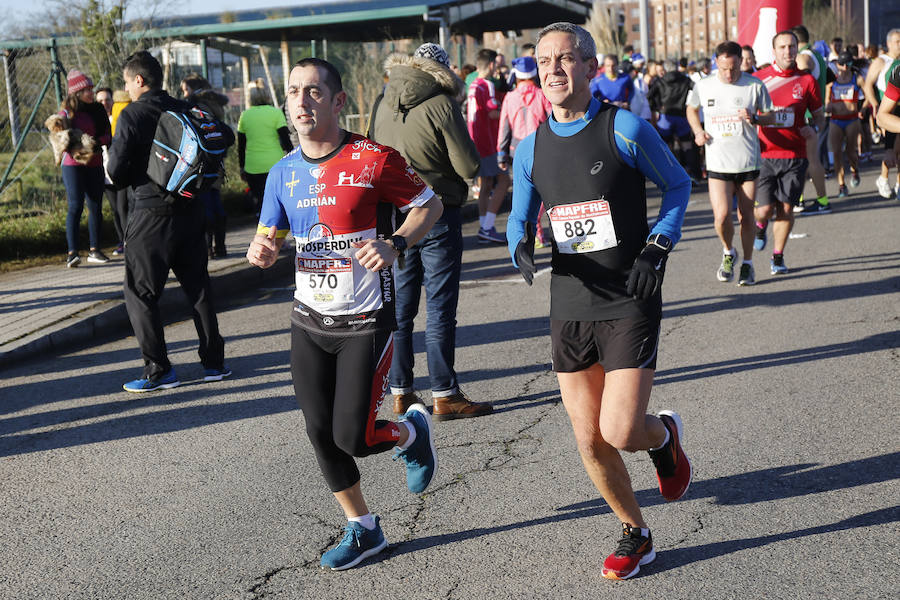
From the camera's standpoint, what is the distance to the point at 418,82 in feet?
19.9

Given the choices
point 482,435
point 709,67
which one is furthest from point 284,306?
point 709,67

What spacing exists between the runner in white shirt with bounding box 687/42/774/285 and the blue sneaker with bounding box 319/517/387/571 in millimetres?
5882

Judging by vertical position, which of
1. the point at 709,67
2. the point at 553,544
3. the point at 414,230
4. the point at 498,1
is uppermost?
the point at 498,1

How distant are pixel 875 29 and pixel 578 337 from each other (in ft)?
332

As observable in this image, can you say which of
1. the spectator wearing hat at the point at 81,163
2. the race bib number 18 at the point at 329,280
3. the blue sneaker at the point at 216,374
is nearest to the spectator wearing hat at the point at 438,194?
the blue sneaker at the point at 216,374

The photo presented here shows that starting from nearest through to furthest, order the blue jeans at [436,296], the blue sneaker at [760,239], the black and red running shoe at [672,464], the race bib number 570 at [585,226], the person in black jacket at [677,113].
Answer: the race bib number 570 at [585,226] → the black and red running shoe at [672,464] → the blue jeans at [436,296] → the blue sneaker at [760,239] → the person in black jacket at [677,113]

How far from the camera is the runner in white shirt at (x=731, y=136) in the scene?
914cm

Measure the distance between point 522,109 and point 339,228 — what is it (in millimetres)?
8141

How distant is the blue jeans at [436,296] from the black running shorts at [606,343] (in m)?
2.04

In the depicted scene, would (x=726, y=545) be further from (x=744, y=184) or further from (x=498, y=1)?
(x=498, y=1)

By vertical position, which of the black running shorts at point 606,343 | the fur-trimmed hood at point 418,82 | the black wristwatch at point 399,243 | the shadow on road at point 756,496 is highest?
the fur-trimmed hood at point 418,82

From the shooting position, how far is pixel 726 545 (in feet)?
13.4

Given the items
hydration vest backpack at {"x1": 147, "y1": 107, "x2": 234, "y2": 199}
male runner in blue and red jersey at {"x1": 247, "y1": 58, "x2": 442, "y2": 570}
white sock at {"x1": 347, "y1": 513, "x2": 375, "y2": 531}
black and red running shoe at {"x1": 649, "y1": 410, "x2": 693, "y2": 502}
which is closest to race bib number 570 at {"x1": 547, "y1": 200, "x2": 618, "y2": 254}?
male runner in blue and red jersey at {"x1": 247, "y1": 58, "x2": 442, "y2": 570}

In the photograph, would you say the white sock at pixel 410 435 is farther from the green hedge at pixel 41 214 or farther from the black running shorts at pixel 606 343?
the green hedge at pixel 41 214
